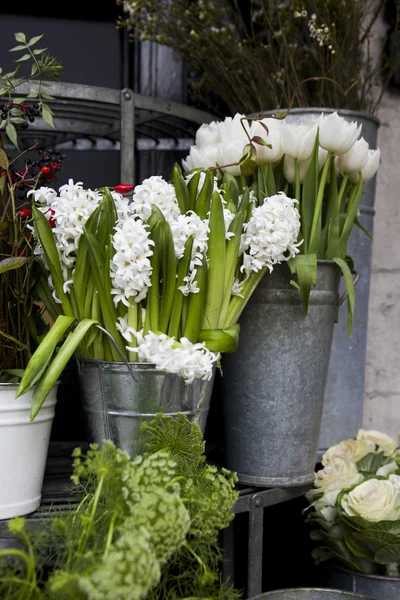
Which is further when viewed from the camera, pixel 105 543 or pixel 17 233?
pixel 17 233

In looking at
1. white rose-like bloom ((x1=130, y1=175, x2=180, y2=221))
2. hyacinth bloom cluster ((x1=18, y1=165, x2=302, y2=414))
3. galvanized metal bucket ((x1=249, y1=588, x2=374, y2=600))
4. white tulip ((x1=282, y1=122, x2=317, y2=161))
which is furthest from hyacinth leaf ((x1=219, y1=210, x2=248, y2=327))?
galvanized metal bucket ((x1=249, y1=588, x2=374, y2=600))

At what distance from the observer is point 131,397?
3.86 feet

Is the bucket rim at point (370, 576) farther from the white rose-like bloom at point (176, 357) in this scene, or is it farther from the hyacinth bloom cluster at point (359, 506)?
the white rose-like bloom at point (176, 357)

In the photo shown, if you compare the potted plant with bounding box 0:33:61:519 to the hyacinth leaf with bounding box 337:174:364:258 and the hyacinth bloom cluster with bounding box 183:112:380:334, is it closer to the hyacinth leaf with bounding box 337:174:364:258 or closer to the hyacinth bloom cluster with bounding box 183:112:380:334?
the hyacinth bloom cluster with bounding box 183:112:380:334

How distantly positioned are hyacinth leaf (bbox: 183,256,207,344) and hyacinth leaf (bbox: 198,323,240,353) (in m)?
0.02

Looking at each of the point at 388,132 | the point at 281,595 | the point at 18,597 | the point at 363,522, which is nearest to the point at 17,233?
the point at 18,597

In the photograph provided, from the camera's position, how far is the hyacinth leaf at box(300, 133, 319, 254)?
1390 mm

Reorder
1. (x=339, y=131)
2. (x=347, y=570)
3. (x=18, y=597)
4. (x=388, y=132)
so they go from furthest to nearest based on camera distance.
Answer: (x=388, y=132) → (x=347, y=570) → (x=339, y=131) → (x=18, y=597)

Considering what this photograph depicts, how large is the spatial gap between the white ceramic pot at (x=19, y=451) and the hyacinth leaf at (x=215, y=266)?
300mm

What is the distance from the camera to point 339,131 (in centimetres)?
136

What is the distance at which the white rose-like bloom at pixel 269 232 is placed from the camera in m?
1.22

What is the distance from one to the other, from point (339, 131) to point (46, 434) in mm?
757

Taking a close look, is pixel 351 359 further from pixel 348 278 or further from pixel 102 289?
pixel 102 289

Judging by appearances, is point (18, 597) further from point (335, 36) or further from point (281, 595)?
point (335, 36)
